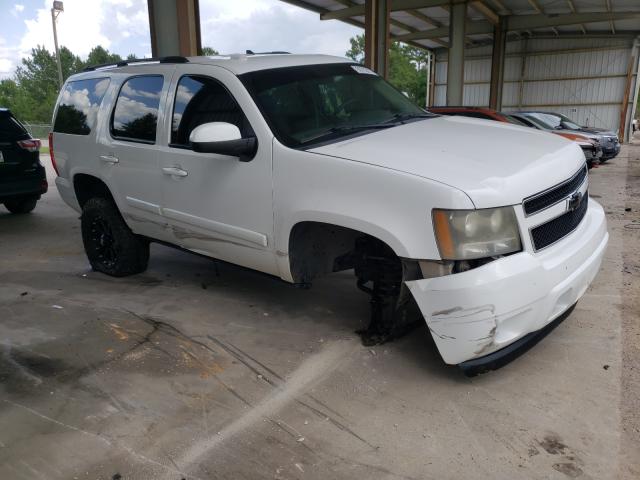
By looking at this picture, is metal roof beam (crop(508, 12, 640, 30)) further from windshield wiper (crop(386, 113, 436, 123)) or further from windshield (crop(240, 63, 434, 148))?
windshield (crop(240, 63, 434, 148))

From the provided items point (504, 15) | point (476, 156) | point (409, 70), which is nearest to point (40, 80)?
point (409, 70)

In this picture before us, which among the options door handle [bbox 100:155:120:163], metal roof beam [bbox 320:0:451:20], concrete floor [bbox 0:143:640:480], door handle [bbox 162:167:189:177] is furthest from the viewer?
metal roof beam [bbox 320:0:451:20]

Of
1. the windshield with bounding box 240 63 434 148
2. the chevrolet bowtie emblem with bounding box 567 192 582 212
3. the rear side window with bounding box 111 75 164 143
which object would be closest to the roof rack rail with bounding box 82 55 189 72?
the rear side window with bounding box 111 75 164 143

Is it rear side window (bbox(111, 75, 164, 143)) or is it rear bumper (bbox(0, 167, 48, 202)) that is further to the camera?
rear bumper (bbox(0, 167, 48, 202))

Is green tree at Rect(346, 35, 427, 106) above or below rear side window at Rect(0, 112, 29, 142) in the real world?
above

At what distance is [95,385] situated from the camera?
3006 millimetres

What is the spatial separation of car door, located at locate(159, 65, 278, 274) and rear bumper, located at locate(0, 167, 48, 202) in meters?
4.48

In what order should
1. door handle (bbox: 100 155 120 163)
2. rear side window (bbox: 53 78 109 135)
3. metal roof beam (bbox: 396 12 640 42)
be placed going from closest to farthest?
door handle (bbox: 100 155 120 163) < rear side window (bbox: 53 78 109 135) < metal roof beam (bbox: 396 12 640 42)

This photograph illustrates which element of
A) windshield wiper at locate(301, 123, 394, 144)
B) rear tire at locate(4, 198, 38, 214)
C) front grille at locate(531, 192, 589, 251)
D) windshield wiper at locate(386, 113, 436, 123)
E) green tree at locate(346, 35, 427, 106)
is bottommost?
rear tire at locate(4, 198, 38, 214)

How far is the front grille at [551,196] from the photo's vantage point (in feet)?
8.70

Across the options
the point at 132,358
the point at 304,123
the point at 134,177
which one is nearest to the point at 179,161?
the point at 134,177

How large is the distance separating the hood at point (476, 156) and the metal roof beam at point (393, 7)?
14699 mm

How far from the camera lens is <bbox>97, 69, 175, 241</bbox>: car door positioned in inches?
159

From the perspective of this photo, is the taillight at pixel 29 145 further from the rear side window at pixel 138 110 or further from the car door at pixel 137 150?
the rear side window at pixel 138 110
